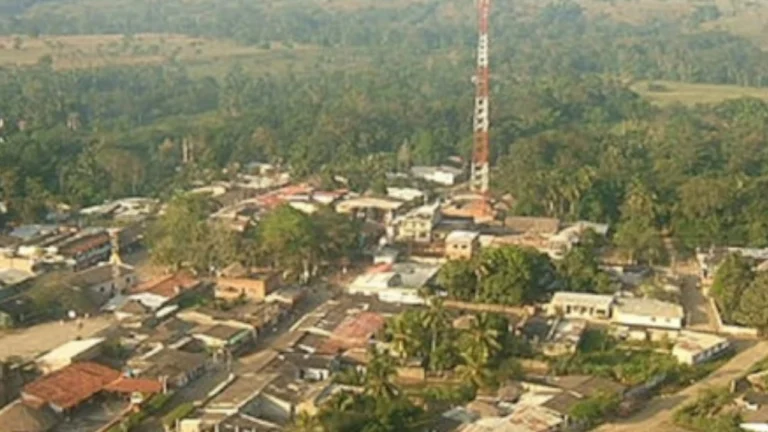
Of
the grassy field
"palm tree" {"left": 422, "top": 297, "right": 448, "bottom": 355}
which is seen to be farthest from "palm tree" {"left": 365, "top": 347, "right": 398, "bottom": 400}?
the grassy field

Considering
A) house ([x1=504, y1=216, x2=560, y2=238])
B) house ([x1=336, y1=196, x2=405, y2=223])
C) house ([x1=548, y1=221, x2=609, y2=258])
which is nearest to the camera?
house ([x1=548, y1=221, x2=609, y2=258])

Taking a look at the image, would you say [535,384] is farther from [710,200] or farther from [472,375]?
[710,200]

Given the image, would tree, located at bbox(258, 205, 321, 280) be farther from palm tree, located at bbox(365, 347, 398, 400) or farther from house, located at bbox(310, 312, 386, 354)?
palm tree, located at bbox(365, 347, 398, 400)

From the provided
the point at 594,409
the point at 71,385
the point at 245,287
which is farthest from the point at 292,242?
the point at 594,409

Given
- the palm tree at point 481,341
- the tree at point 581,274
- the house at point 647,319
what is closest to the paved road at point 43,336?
the palm tree at point 481,341

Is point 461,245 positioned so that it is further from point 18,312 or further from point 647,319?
point 18,312

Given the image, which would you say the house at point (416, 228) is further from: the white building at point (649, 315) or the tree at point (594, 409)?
the tree at point (594, 409)
